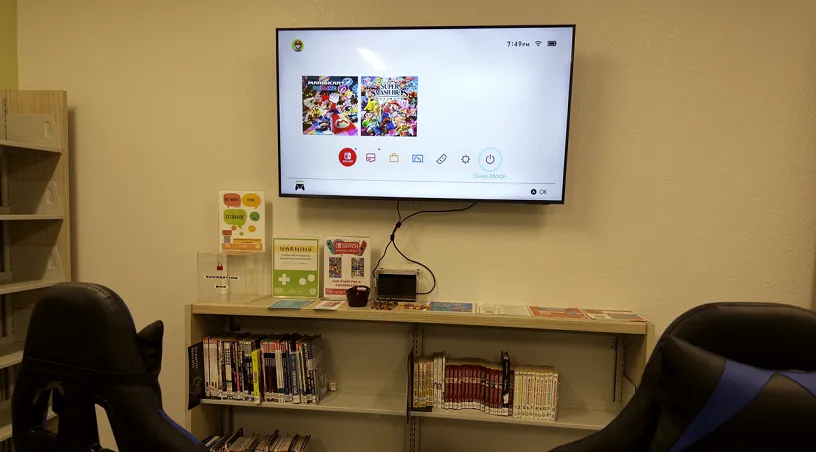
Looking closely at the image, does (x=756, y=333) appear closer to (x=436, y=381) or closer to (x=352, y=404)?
(x=436, y=381)

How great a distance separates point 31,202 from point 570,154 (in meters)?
2.44

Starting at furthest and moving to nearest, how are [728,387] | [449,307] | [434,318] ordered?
[449,307]
[434,318]
[728,387]

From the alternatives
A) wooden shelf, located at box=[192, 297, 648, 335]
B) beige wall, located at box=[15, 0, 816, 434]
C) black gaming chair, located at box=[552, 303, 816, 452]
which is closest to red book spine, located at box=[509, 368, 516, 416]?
wooden shelf, located at box=[192, 297, 648, 335]

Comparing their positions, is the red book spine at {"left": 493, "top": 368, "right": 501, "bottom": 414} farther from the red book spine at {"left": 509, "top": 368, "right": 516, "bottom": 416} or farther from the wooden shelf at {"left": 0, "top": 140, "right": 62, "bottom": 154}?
the wooden shelf at {"left": 0, "top": 140, "right": 62, "bottom": 154}

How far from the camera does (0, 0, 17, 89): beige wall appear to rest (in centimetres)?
196

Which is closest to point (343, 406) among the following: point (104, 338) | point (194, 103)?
point (104, 338)

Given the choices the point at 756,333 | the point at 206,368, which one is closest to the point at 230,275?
the point at 206,368

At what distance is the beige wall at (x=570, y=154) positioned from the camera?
66.9 inches

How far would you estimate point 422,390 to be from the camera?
1688 mm

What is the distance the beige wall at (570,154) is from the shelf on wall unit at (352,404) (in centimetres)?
49

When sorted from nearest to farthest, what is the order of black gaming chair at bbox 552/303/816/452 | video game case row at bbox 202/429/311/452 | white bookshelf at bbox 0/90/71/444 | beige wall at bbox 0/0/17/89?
1. black gaming chair at bbox 552/303/816/452
2. video game case row at bbox 202/429/311/452
3. white bookshelf at bbox 0/90/71/444
4. beige wall at bbox 0/0/17/89

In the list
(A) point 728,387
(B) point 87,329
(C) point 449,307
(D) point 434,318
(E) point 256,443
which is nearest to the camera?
(A) point 728,387

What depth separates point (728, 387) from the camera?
89 centimetres

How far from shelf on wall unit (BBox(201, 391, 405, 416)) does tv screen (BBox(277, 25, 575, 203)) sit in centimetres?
87
